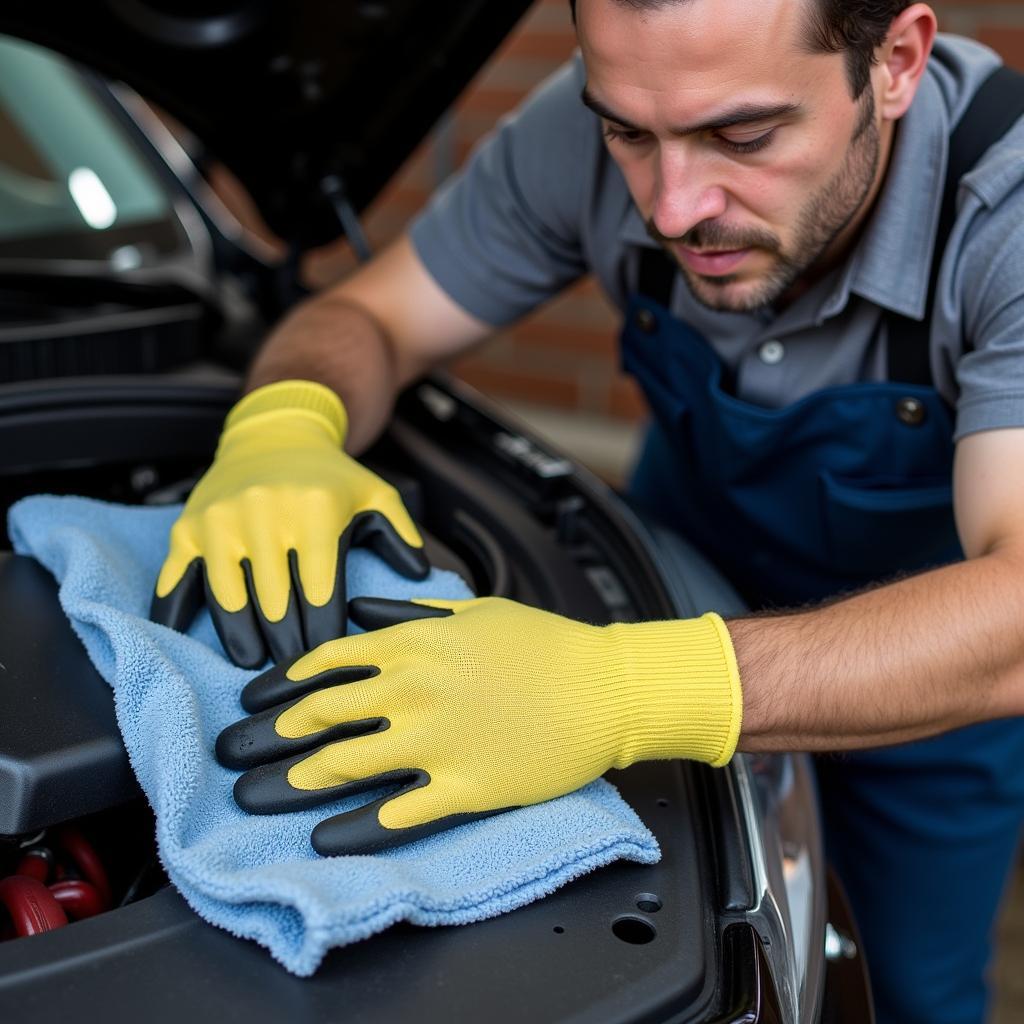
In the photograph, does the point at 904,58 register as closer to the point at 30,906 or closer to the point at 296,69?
the point at 296,69

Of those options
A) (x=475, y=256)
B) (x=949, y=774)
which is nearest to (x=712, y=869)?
(x=949, y=774)

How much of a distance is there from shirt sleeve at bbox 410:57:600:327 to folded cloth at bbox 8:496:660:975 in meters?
0.60

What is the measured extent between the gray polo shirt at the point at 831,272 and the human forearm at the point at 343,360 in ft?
0.39

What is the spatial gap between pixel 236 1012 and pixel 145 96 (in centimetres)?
101

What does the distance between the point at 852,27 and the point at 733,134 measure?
12 centimetres

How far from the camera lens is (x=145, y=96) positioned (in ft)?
4.13

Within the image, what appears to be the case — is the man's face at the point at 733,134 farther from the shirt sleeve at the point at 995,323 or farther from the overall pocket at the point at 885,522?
the overall pocket at the point at 885,522

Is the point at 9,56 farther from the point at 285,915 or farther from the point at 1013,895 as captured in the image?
the point at 1013,895

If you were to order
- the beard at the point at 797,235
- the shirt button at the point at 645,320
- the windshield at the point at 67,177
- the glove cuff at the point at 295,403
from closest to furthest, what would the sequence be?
the beard at the point at 797,235 < the glove cuff at the point at 295,403 < the shirt button at the point at 645,320 < the windshield at the point at 67,177

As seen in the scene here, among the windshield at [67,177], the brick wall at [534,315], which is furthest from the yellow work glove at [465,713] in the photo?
the brick wall at [534,315]

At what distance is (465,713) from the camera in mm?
737

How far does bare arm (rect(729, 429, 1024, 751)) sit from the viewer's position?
0.82 metres

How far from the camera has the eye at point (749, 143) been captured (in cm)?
93

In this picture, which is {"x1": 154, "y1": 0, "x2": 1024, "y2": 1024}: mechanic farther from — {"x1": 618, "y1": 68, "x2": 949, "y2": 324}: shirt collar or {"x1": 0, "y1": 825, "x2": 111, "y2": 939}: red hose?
{"x1": 0, "y1": 825, "x2": 111, "y2": 939}: red hose
